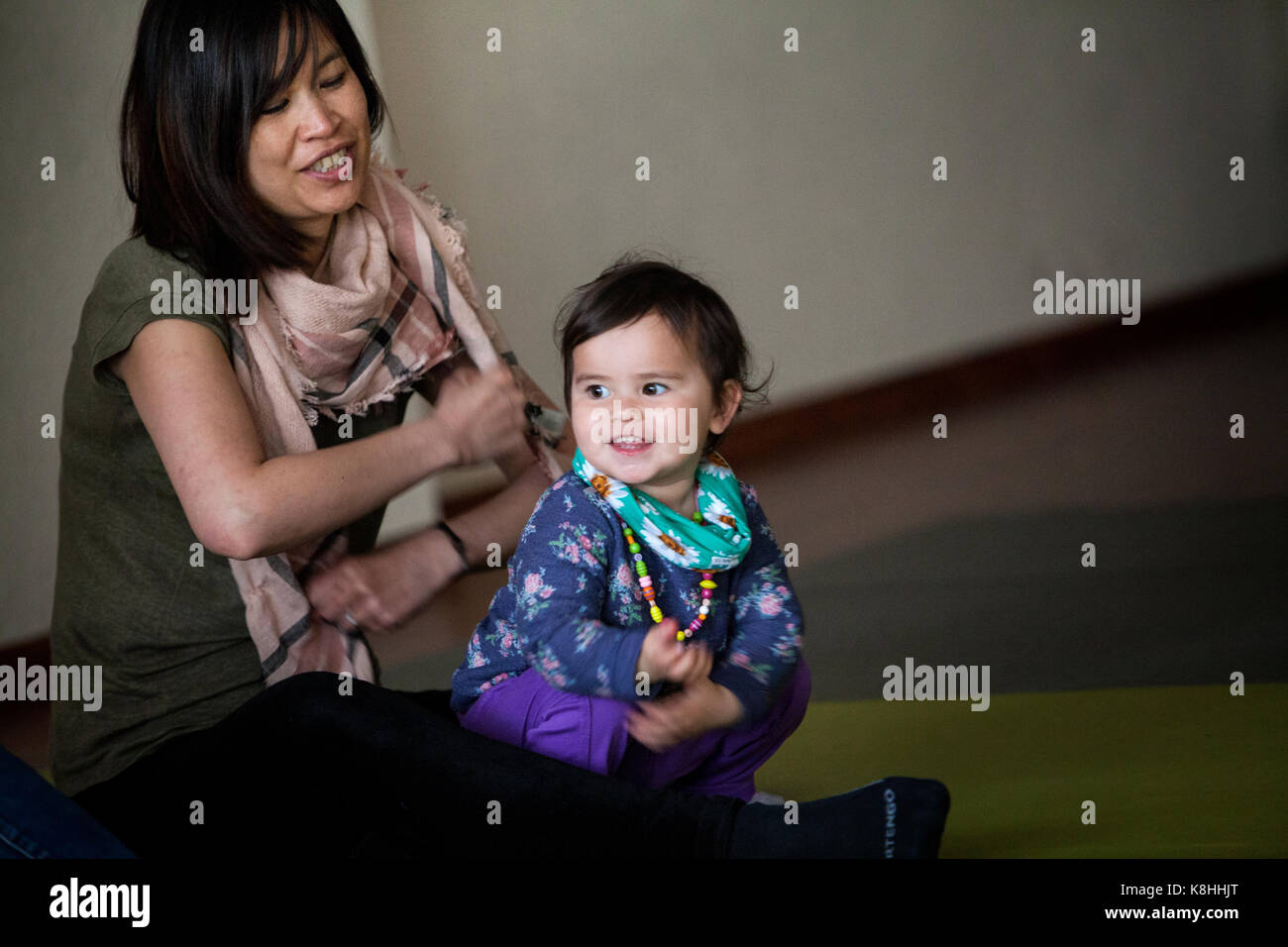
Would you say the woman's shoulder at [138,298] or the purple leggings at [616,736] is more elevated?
the woman's shoulder at [138,298]

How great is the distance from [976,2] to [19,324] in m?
2.76

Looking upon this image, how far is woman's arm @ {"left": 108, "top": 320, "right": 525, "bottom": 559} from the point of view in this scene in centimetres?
109

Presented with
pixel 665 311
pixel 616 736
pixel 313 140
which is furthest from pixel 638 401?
pixel 313 140

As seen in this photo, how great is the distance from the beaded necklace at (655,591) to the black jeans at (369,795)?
0.49 feet

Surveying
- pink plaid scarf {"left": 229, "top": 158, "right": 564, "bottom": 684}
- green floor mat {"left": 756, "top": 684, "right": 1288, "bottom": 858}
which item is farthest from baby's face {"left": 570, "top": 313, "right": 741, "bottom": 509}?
green floor mat {"left": 756, "top": 684, "right": 1288, "bottom": 858}

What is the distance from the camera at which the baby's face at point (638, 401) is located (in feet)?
3.69

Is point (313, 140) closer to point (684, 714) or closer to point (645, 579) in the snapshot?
point (645, 579)

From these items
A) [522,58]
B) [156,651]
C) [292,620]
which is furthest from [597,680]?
[522,58]

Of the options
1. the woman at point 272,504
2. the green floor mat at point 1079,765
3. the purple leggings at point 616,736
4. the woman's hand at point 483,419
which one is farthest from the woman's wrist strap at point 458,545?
the green floor mat at point 1079,765

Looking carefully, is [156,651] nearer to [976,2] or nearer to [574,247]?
[574,247]

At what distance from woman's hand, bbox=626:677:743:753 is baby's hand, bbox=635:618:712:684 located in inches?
1.2

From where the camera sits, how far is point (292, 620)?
1244 millimetres

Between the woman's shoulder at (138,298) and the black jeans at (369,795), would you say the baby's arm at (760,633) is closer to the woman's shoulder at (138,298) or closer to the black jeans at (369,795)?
the black jeans at (369,795)

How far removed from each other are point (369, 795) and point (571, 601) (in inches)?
9.9
